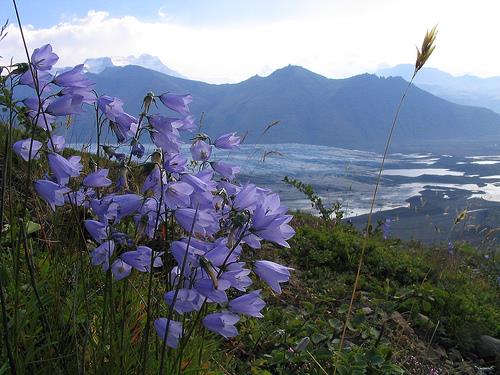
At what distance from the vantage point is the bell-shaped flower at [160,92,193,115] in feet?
6.61

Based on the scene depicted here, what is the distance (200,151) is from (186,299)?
706 mm

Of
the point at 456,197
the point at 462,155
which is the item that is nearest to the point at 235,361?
the point at 456,197

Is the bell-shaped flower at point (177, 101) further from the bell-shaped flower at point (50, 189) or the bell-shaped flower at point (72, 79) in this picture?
the bell-shaped flower at point (50, 189)

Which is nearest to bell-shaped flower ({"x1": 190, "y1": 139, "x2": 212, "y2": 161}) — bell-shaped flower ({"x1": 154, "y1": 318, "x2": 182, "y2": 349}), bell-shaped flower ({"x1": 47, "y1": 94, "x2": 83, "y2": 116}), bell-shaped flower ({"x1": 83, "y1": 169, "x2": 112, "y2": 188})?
bell-shaped flower ({"x1": 83, "y1": 169, "x2": 112, "y2": 188})

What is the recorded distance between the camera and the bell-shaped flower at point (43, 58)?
2018mm

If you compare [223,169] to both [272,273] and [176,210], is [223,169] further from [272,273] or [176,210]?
[272,273]

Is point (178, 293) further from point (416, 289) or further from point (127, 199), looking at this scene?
point (416, 289)

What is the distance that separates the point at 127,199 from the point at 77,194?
0.41m

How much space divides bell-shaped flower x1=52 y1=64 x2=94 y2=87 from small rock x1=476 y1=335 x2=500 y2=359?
459cm

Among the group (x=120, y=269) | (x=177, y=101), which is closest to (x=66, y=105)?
(x=177, y=101)

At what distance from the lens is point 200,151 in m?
2.04

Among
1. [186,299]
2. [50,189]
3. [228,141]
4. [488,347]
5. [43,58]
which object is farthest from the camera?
[488,347]

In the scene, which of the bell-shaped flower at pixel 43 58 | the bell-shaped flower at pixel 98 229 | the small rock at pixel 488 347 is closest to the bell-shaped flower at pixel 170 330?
the bell-shaped flower at pixel 98 229

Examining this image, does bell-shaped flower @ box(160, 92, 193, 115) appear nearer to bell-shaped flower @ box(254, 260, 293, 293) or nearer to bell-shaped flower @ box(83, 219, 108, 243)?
bell-shaped flower @ box(83, 219, 108, 243)
